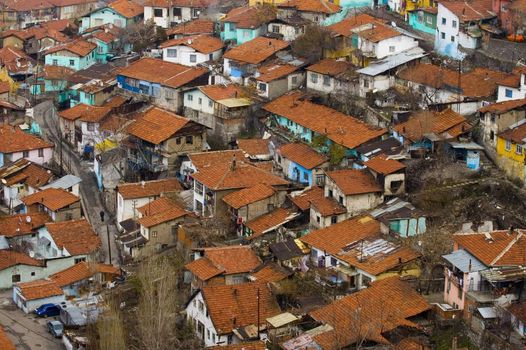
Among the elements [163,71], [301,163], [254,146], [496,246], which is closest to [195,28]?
[163,71]

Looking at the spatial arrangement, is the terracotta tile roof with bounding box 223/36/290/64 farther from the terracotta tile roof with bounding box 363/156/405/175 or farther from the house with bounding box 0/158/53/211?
the terracotta tile roof with bounding box 363/156/405/175

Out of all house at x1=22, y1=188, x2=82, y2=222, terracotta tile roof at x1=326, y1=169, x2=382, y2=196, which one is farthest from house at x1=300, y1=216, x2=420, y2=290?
house at x1=22, y1=188, x2=82, y2=222

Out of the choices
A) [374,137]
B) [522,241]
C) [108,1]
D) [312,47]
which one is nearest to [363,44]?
[312,47]

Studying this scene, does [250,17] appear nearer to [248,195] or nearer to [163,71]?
[163,71]

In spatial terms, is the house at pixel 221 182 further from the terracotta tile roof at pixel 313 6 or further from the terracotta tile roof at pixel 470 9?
the terracotta tile roof at pixel 313 6

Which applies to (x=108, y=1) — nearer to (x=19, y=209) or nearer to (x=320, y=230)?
(x=19, y=209)

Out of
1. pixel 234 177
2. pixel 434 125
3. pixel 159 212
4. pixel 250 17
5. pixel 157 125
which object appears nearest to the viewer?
pixel 434 125
